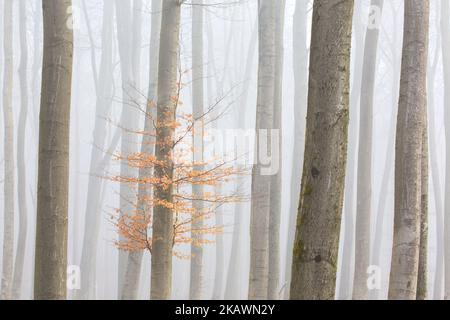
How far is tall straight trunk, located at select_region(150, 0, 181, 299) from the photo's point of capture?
28.2 ft

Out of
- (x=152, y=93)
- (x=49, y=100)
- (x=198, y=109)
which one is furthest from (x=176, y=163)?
(x=198, y=109)

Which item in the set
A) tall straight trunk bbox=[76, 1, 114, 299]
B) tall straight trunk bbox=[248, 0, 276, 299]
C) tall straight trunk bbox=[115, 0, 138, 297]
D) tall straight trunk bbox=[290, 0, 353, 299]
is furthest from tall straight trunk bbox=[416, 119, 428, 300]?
tall straight trunk bbox=[76, 1, 114, 299]

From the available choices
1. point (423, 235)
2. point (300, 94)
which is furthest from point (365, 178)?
point (300, 94)

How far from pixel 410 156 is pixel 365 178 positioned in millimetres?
5482

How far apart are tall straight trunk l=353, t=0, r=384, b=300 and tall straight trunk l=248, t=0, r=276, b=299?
248 cm

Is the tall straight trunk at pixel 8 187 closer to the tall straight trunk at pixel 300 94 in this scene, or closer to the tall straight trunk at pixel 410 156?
the tall straight trunk at pixel 300 94

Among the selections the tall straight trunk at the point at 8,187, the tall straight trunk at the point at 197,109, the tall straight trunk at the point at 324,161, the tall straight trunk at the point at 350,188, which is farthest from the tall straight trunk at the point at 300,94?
the tall straight trunk at the point at 324,161

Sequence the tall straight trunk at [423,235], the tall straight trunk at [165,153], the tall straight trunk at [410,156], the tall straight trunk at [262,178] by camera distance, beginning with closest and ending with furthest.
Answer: the tall straight trunk at [410,156], the tall straight trunk at [423,235], the tall straight trunk at [165,153], the tall straight trunk at [262,178]

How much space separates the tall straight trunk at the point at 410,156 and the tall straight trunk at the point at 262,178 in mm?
3074

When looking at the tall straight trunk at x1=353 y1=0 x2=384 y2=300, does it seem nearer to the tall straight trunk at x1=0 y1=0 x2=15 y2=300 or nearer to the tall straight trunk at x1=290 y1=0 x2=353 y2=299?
the tall straight trunk at x1=290 y1=0 x2=353 y2=299

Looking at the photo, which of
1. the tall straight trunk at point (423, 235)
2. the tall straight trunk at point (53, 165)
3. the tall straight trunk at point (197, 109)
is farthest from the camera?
the tall straight trunk at point (197, 109)

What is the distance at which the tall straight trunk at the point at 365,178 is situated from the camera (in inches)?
503

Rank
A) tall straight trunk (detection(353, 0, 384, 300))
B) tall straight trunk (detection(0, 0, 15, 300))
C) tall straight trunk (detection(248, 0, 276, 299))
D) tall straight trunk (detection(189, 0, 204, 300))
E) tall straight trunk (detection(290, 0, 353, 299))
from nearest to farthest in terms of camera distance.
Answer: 1. tall straight trunk (detection(290, 0, 353, 299))
2. tall straight trunk (detection(248, 0, 276, 299))
3. tall straight trunk (detection(353, 0, 384, 300))
4. tall straight trunk (detection(189, 0, 204, 300))
5. tall straight trunk (detection(0, 0, 15, 300))

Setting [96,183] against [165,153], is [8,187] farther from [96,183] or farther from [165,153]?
[165,153]
